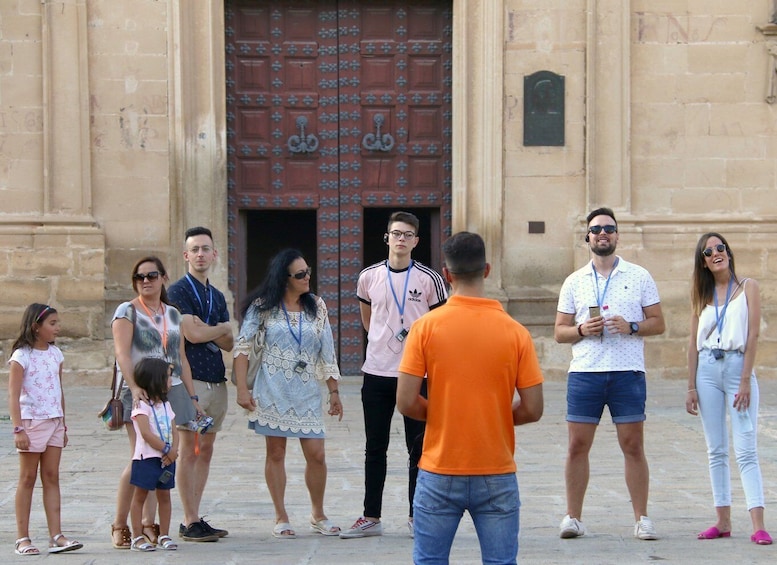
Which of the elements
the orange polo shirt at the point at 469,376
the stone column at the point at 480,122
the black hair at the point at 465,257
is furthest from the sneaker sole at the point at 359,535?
the stone column at the point at 480,122

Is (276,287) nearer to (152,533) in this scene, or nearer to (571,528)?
(152,533)

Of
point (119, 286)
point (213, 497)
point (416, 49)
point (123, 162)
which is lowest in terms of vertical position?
point (213, 497)

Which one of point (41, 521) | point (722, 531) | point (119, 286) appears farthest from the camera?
point (119, 286)

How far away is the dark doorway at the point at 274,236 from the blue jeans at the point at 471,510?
15.1 meters

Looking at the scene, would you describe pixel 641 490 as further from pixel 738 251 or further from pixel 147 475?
pixel 738 251

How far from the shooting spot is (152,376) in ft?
22.6

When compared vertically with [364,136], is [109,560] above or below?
below

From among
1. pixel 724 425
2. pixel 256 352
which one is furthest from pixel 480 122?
pixel 724 425

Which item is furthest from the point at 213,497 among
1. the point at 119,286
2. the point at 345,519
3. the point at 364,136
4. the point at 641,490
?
the point at 364,136

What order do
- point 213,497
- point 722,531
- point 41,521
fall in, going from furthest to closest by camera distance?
point 213,497 < point 41,521 < point 722,531

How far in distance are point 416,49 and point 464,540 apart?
942 cm

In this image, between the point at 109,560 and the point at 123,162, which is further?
the point at 123,162

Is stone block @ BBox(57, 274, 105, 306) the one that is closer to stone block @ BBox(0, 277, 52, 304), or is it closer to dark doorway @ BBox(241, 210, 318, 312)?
stone block @ BBox(0, 277, 52, 304)

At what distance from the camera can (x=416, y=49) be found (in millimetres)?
15750
